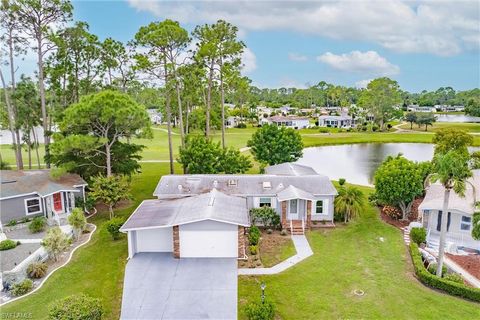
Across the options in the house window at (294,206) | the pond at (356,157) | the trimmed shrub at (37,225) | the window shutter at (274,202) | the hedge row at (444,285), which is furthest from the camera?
the pond at (356,157)

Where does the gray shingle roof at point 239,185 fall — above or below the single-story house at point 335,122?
below

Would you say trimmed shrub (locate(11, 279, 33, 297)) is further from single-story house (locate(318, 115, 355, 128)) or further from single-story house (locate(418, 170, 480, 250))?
single-story house (locate(318, 115, 355, 128))

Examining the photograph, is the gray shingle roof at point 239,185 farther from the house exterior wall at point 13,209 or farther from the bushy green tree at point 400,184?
the house exterior wall at point 13,209

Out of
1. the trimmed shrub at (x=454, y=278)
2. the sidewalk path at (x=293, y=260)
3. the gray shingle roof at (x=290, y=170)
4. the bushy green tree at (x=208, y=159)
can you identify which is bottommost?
the sidewalk path at (x=293, y=260)

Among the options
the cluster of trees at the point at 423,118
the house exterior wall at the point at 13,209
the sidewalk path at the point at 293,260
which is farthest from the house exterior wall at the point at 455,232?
the cluster of trees at the point at 423,118

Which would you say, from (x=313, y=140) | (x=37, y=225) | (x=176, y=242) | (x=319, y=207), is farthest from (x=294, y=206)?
(x=313, y=140)

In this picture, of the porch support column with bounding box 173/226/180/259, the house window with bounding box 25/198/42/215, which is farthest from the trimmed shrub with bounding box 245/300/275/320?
the house window with bounding box 25/198/42/215

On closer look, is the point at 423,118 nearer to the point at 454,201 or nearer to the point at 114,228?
the point at 454,201

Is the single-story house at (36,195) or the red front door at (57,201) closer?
the single-story house at (36,195)
